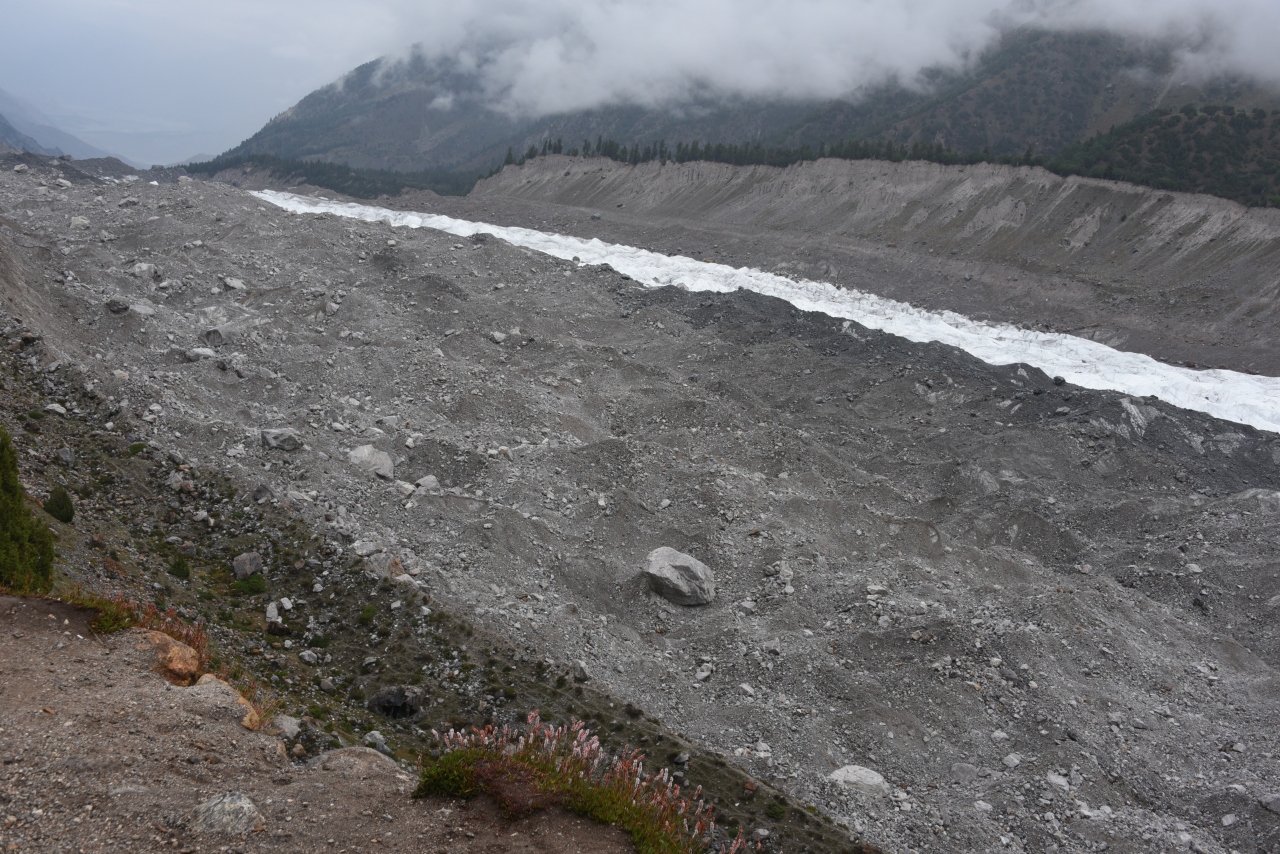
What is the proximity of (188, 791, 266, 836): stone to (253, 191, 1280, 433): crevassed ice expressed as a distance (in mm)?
29829

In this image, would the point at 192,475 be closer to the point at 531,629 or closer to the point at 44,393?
the point at 44,393

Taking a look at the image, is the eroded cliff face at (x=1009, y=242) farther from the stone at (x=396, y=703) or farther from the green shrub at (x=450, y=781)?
the green shrub at (x=450, y=781)

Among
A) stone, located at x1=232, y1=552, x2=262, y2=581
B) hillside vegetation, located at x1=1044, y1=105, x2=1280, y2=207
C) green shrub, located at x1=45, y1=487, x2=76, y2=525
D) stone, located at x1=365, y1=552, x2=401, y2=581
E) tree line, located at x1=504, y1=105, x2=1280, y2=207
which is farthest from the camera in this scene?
hillside vegetation, located at x1=1044, y1=105, x2=1280, y2=207

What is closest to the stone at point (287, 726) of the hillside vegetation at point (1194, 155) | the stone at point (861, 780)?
the stone at point (861, 780)

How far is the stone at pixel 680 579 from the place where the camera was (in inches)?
597

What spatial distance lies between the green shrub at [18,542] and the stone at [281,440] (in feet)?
23.3

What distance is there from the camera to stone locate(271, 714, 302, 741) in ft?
27.8

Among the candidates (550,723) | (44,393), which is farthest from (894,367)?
(44,393)

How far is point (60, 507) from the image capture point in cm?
1152

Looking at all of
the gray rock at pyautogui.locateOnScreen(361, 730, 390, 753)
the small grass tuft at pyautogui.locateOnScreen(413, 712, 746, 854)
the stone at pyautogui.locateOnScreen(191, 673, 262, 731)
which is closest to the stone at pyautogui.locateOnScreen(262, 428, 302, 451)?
the gray rock at pyautogui.locateOnScreen(361, 730, 390, 753)

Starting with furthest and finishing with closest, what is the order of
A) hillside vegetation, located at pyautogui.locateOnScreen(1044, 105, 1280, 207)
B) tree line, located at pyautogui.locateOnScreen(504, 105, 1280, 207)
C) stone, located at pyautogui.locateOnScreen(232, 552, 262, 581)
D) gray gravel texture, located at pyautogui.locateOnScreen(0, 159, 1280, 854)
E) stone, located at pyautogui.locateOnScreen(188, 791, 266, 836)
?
1. hillside vegetation, located at pyautogui.locateOnScreen(1044, 105, 1280, 207)
2. tree line, located at pyautogui.locateOnScreen(504, 105, 1280, 207)
3. stone, located at pyautogui.locateOnScreen(232, 552, 262, 581)
4. gray gravel texture, located at pyautogui.locateOnScreen(0, 159, 1280, 854)
5. stone, located at pyautogui.locateOnScreen(188, 791, 266, 836)

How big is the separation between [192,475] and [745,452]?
13.1m

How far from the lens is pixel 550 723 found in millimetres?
10969

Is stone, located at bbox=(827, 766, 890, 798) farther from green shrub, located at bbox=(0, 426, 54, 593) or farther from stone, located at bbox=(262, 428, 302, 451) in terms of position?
stone, located at bbox=(262, 428, 302, 451)
